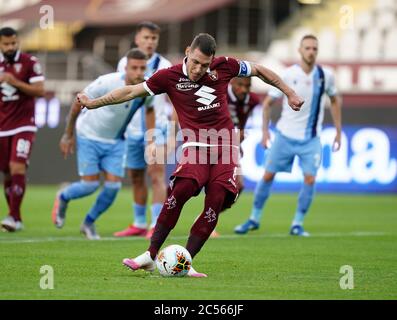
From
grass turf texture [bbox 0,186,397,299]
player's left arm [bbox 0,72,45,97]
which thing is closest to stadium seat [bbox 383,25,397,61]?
grass turf texture [bbox 0,186,397,299]

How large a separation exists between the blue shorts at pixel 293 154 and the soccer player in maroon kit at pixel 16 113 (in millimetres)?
3210

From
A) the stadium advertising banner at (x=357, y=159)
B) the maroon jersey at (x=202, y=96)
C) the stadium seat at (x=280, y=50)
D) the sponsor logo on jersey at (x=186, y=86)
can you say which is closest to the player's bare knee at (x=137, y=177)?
the maroon jersey at (x=202, y=96)

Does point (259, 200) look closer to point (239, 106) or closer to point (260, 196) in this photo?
point (260, 196)

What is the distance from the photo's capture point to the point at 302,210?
13.9 meters

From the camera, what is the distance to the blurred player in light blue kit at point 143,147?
44.5 ft

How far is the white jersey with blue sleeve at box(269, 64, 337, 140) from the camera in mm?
14125

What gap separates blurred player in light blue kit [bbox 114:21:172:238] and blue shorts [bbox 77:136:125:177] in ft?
2.17

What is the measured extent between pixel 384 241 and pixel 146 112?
3311 millimetres

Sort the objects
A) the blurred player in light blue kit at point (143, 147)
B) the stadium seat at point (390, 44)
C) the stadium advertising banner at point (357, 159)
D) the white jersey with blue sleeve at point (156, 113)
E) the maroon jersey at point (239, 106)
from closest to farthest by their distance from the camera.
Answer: the blurred player in light blue kit at point (143, 147) → the white jersey with blue sleeve at point (156, 113) → the maroon jersey at point (239, 106) → the stadium advertising banner at point (357, 159) → the stadium seat at point (390, 44)

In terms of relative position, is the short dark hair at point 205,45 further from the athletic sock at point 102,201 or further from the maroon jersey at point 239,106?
the maroon jersey at point 239,106

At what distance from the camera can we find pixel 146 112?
43.0ft

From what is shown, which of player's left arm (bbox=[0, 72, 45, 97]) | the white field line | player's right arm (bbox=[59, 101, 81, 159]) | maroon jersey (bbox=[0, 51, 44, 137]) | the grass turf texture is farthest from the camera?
maroon jersey (bbox=[0, 51, 44, 137])

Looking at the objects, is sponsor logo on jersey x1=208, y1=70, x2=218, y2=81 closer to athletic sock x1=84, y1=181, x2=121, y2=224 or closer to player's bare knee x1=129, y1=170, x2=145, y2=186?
athletic sock x1=84, y1=181, x2=121, y2=224
